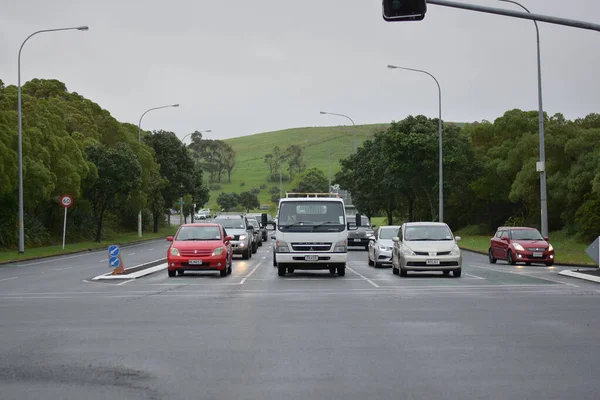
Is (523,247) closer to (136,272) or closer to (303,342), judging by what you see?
(136,272)

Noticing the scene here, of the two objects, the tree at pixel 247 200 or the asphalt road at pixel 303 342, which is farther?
the tree at pixel 247 200

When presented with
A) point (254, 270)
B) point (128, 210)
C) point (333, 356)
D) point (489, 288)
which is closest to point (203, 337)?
point (333, 356)

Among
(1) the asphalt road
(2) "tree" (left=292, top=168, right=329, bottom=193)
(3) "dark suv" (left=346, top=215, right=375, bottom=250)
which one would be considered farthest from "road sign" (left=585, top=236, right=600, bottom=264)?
(2) "tree" (left=292, top=168, right=329, bottom=193)

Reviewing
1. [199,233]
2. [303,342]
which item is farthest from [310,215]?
[303,342]

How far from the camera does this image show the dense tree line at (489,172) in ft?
190

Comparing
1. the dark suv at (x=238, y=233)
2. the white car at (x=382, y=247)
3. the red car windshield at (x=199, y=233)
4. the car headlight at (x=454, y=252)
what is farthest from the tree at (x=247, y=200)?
the car headlight at (x=454, y=252)

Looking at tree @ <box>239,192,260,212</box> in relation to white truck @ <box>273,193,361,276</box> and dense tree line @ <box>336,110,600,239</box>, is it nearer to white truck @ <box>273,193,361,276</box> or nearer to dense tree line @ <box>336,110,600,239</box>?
dense tree line @ <box>336,110,600,239</box>

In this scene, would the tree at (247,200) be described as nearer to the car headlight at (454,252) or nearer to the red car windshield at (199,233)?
the red car windshield at (199,233)

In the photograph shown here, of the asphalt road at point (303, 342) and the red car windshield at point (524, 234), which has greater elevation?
the red car windshield at point (524, 234)

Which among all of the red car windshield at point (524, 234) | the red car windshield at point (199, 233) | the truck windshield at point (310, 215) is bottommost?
the red car windshield at point (524, 234)

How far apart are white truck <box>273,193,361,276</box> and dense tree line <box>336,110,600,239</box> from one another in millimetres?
26940

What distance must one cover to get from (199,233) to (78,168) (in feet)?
108

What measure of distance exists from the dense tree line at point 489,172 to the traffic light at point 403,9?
3514 centimetres

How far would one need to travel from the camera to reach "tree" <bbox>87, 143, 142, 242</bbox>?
2589 inches
